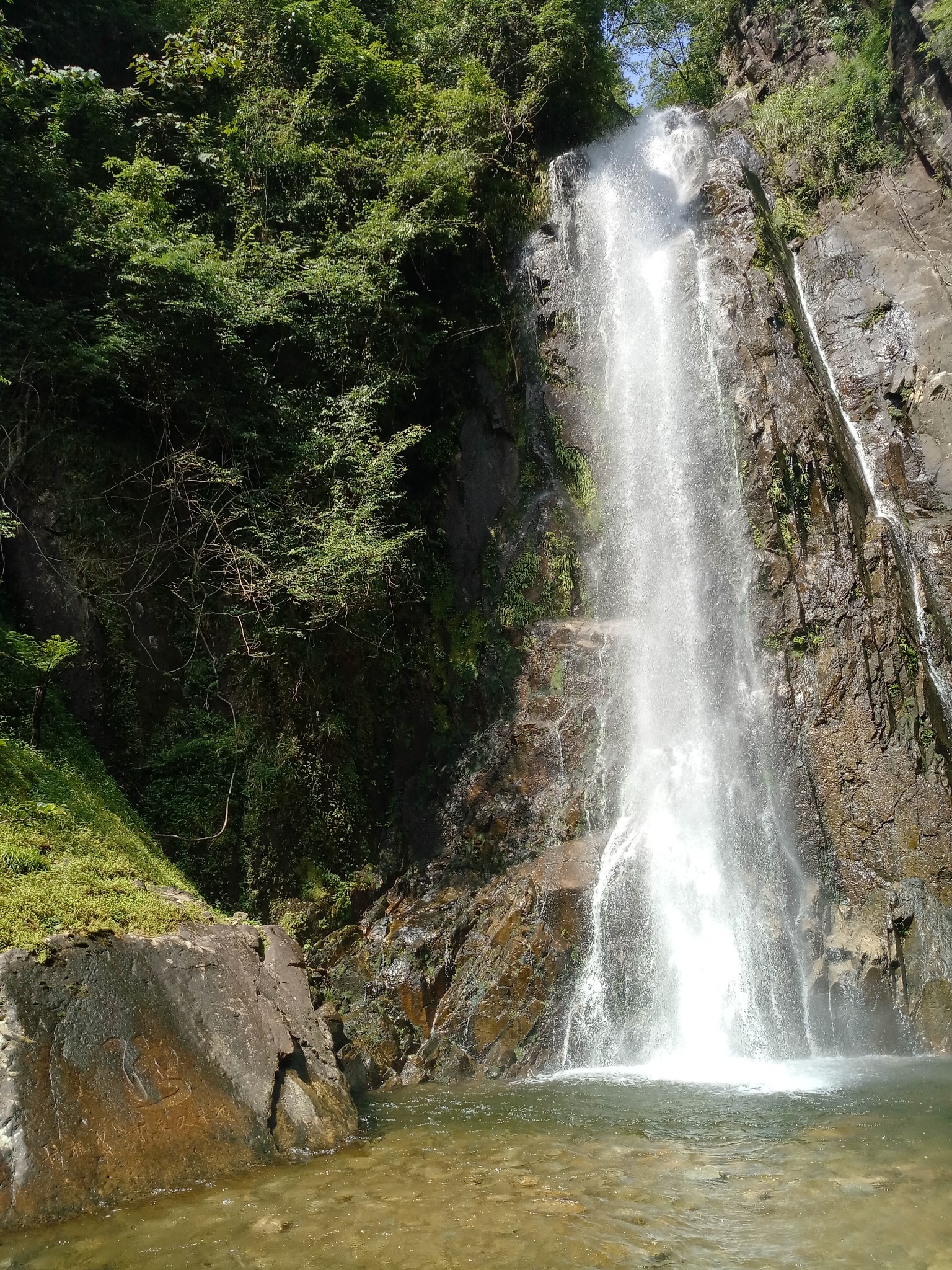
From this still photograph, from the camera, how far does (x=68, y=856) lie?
5.59 m

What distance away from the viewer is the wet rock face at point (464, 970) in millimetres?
7543

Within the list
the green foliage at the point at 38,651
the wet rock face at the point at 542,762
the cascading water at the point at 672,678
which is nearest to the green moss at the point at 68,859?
the green foliage at the point at 38,651

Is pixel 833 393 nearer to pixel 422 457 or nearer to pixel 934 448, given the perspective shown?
pixel 934 448

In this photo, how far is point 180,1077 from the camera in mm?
4527

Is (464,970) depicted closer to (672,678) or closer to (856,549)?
(672,678)

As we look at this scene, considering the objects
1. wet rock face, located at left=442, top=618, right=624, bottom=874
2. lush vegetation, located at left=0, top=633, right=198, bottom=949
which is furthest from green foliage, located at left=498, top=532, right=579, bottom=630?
lush vegetation, located at left=0, top=633, right=198, bottom=949

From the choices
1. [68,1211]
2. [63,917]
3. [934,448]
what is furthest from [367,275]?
A: [68,1211]

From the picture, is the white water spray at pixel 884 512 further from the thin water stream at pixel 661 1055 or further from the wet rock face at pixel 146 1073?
the wet rock face at pixel 146 1073

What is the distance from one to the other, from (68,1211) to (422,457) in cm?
973

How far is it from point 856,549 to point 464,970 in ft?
21.5

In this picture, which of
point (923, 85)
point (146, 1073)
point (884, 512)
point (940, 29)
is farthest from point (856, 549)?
point (146, 1073)

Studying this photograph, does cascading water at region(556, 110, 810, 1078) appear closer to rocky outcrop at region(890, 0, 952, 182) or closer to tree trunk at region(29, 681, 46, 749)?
rocky outcrop at region(890, 0, 952, 182)


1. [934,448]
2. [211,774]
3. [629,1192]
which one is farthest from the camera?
[934,448]

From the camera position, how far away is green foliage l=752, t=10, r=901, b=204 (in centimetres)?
1420
